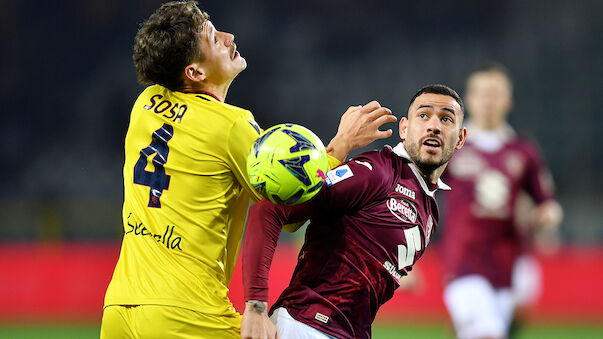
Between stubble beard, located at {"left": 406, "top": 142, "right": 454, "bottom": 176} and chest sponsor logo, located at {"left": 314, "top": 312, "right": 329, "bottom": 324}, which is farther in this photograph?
stubble beard, located at {"left": 406, "top": 142, "right": 454, "bottom": 176}

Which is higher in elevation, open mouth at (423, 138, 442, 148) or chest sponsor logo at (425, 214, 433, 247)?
open mouth at (423, 138, 442, 148)

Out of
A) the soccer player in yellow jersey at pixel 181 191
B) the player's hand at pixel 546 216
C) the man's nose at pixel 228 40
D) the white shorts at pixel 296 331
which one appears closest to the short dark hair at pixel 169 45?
the soccer player in yellow jersey at pixel 181 191

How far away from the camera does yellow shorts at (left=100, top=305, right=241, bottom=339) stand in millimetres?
2979

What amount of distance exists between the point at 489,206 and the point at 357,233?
4.25m

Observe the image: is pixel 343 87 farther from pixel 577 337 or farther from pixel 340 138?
pixel 340 138

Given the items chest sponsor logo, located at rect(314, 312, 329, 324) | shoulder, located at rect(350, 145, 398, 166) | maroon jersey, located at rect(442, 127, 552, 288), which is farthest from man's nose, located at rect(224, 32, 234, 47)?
maroon jersey, located at rect(442, 127, 552, 288)

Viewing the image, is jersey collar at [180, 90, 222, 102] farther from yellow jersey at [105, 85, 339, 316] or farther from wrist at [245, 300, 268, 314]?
wrist at [245, 300, 268, 314]

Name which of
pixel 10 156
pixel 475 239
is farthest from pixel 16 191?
pixel 475 239

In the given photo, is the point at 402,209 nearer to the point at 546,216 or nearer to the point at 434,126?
the point at 434,126

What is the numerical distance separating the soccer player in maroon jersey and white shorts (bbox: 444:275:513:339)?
358 cm

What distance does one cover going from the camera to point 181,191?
122 inches

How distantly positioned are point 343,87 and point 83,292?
272 inches

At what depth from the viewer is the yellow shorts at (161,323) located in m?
2.98

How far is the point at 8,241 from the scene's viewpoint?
12711mm
